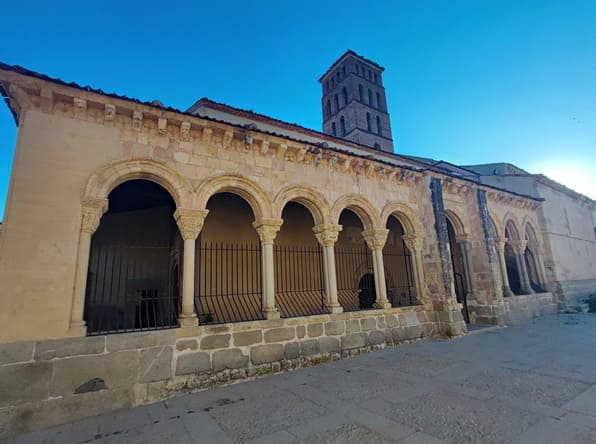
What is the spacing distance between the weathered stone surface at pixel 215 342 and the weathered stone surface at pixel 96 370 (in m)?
0.93

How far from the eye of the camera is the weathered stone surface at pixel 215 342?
4.73m

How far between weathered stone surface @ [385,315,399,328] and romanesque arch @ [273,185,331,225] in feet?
8.61

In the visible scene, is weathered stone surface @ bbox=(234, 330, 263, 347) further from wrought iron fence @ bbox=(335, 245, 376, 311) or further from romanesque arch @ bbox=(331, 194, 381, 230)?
wrought iron fence @ bbox=(335, 245, 376, 311)

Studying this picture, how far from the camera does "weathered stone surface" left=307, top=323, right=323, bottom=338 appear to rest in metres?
5.74

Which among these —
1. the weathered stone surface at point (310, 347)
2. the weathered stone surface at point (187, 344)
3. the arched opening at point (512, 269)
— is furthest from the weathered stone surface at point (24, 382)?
the arched opening at point (512, 269)

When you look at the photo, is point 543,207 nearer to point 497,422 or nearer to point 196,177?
point 497,422

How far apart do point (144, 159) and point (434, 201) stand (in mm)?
6928

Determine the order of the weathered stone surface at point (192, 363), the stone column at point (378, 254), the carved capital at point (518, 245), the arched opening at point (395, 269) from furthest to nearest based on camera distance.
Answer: the carved capital at point (518, 245) → the arched opening at point (395, 269) → the stone column at point (378, 254) → the weathered stone surface at point (192, 363)

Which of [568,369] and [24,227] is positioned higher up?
[24,227]

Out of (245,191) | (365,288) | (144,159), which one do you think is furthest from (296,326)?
(365,288)

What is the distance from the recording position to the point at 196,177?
5.32 meters

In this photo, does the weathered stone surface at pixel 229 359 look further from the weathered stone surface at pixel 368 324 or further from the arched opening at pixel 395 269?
the arched opening at pixel 395 269

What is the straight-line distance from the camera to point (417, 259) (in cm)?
808

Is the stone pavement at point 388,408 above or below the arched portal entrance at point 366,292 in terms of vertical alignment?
below
